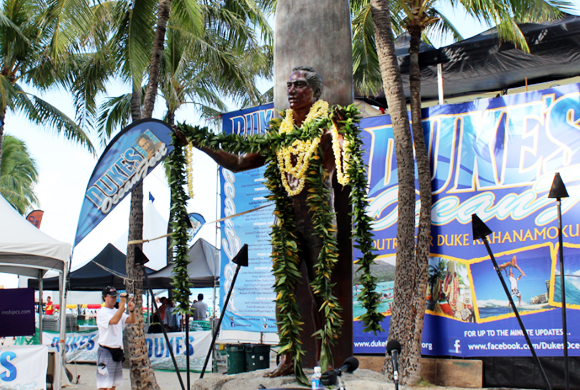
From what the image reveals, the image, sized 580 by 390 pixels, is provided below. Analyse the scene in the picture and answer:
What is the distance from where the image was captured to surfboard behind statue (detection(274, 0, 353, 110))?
505cm

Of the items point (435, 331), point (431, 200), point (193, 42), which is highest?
point (193, 42)

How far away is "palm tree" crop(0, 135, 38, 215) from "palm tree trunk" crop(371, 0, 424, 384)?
3794cm

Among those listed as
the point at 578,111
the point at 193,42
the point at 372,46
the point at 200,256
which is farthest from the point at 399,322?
the point at 193,42

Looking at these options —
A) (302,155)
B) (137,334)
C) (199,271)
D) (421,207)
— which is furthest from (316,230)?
(199,271)

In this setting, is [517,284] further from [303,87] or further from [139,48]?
[139,48]

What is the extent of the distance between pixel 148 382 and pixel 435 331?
5587mm

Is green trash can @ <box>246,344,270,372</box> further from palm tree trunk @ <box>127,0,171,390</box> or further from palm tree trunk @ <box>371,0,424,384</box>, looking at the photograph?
palm tree trunk @ <box>371,0,424,384</box>

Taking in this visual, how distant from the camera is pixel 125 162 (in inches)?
229

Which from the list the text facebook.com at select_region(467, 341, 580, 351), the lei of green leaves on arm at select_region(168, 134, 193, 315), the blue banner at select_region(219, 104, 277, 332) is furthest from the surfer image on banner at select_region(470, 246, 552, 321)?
the lei of green leaves on arm at select_region(168, 134, 193, 315)

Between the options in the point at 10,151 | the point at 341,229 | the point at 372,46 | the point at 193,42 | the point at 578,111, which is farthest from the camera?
the point at 10,151

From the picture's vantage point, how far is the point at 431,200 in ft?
35.3

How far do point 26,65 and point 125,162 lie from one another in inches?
665

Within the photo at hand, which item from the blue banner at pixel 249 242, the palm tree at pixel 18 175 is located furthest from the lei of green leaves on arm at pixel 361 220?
the palm tree at pixel 18 175

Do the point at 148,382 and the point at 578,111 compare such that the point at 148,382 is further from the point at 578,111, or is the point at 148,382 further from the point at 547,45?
the point at 547,45
